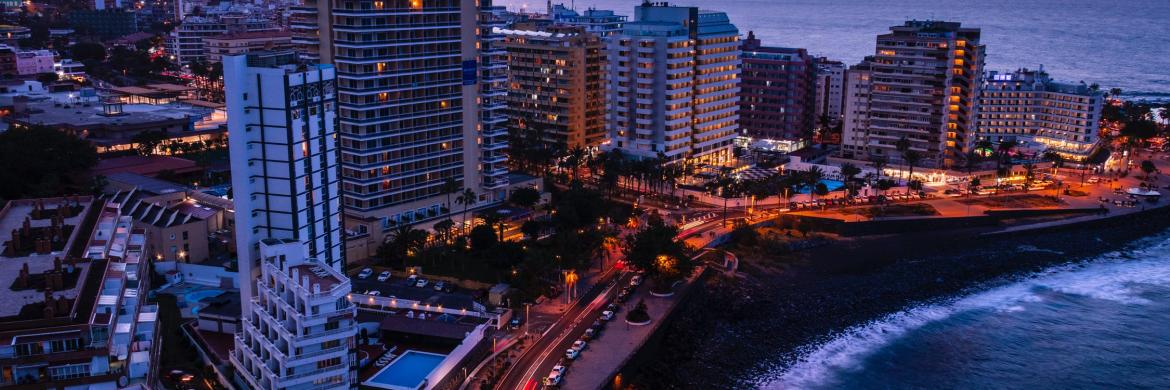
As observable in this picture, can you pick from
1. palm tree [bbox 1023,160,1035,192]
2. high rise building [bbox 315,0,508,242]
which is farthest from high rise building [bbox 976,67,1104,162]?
high rise building [bbox 315,0,508,242]

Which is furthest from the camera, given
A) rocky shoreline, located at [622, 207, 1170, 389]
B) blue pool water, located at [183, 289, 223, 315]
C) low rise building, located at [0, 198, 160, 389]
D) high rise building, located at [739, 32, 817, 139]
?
high rise building, located at [739, 32, 817, 139]

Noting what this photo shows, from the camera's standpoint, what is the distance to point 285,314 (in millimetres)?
48156

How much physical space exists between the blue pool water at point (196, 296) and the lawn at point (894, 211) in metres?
59.5

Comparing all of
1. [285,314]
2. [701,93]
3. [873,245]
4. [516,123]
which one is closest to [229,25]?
[516,123]

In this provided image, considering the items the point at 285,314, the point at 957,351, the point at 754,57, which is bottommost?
the point at 957,351

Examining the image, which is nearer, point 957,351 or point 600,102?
point 957,351

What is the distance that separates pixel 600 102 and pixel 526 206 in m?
31.0

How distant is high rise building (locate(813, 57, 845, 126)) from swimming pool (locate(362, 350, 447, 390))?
88.9m

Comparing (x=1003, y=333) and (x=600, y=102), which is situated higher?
(x=600, y=102)

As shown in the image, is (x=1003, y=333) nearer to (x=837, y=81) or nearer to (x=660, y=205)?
(x=660, y=205)

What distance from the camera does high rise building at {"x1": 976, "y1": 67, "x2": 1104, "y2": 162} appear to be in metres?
123

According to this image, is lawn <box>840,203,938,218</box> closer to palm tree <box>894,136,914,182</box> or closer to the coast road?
palm tree <box>894,136,914,182</box>

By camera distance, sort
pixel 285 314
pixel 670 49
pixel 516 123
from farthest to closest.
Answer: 1. pixel 516 123
2. pixel 670 49
3. pixel 285 314

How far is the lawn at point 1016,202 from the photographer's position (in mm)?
100250
